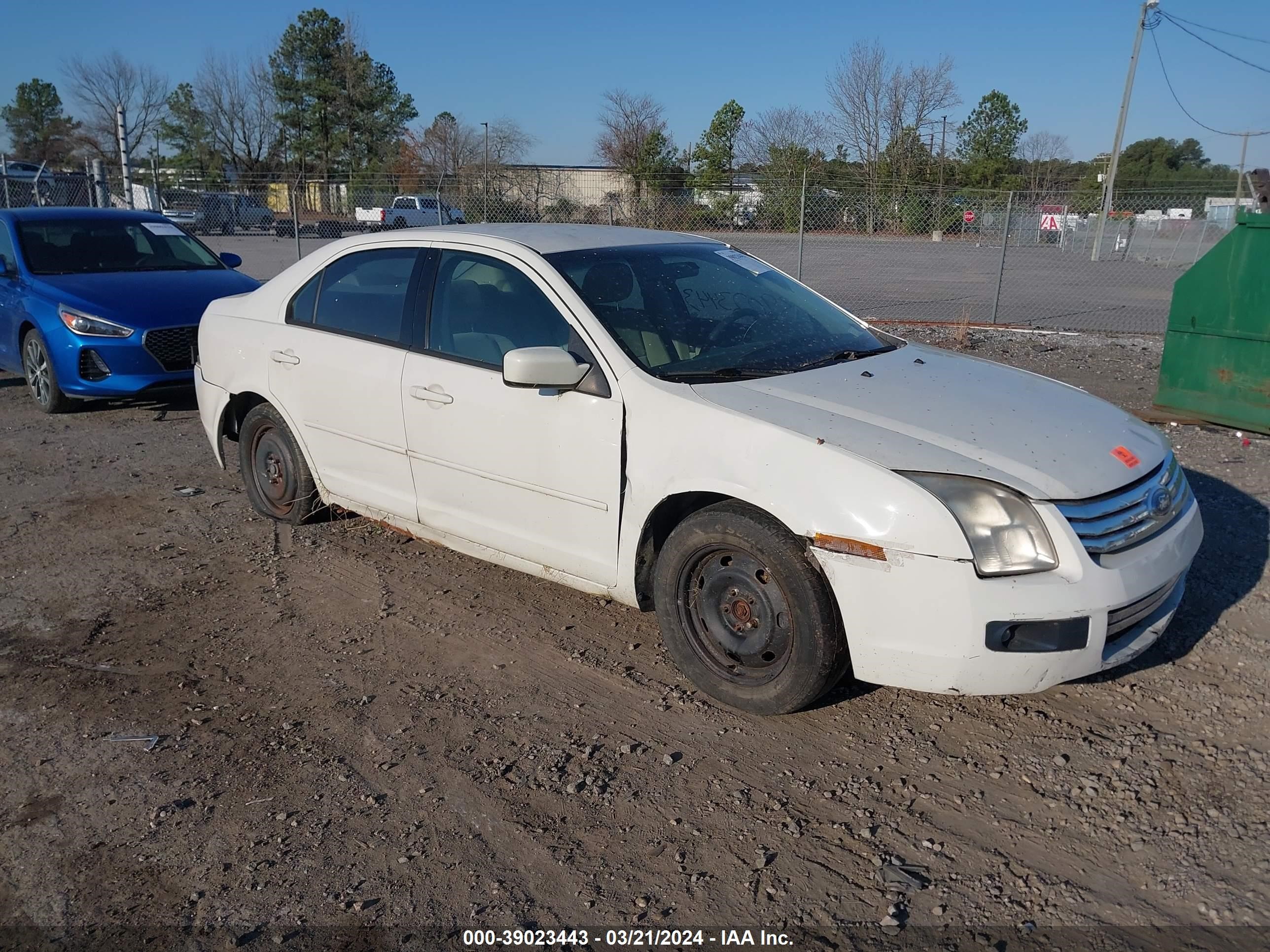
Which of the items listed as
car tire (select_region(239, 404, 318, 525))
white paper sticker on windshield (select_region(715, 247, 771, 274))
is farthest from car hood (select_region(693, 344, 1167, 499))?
car tire (select_region(239, 404, 318, 525))

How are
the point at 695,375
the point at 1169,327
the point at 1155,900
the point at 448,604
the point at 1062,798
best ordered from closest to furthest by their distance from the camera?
the point at 1155,900 → the point at 1062,798 → the point at 695,375 → the point at 448,604 → the point at 1169,327

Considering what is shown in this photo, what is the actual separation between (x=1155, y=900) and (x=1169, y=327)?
639cm

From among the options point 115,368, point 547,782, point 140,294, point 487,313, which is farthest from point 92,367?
point 547,782

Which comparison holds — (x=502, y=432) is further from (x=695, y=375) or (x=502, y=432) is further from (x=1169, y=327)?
(x=1169, y=327)

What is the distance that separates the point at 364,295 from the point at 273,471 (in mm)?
1272

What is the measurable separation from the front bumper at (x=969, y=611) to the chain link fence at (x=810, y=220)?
39.6 feet

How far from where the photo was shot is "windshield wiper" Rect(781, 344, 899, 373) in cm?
405

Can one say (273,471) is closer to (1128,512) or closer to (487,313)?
(487,313)

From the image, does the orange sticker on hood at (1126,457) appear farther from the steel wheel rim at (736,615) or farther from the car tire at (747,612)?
the steel wheel rim at (736,615)

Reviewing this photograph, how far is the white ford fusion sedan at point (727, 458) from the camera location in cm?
316

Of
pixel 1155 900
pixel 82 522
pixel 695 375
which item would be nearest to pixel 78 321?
pixel 82 522

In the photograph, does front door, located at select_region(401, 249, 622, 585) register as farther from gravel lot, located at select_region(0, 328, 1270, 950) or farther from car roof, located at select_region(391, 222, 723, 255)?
gravel lot, located at select_region(0, 328, 1270, 950)

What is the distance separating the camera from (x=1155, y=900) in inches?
104

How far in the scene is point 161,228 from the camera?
9.68 metres
